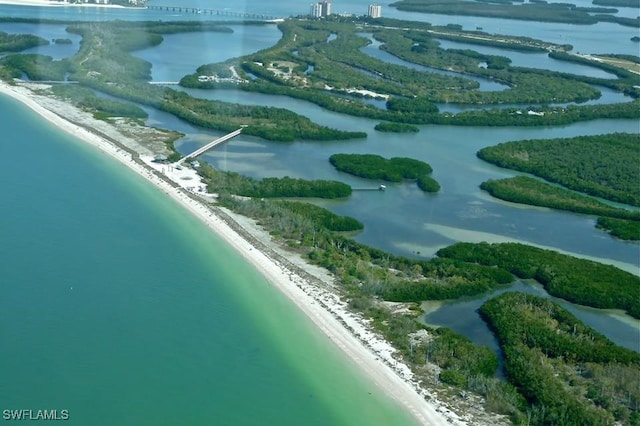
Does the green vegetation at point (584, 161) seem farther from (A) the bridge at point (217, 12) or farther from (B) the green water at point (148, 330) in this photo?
(A) the bridge at point (217, 12)

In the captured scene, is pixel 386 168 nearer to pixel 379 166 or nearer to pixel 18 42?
pixel 379 166

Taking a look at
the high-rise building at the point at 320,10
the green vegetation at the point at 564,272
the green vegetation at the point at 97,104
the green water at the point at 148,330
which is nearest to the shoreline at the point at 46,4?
A: the high-rise building at the point at 320,10

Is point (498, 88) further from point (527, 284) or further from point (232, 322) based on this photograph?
point (232, 322)

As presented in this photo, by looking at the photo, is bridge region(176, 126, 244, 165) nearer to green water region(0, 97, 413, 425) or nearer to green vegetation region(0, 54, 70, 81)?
green water region(0, 97, 413, 425)

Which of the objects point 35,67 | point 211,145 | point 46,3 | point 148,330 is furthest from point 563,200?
point 46,3

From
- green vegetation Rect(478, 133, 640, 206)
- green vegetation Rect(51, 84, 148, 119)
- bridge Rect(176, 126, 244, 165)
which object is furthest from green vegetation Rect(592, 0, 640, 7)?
green vegetation Rect(51, 84, 148, 119)

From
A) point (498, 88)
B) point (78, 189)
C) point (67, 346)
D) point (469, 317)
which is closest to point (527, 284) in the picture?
point (469, 317)
